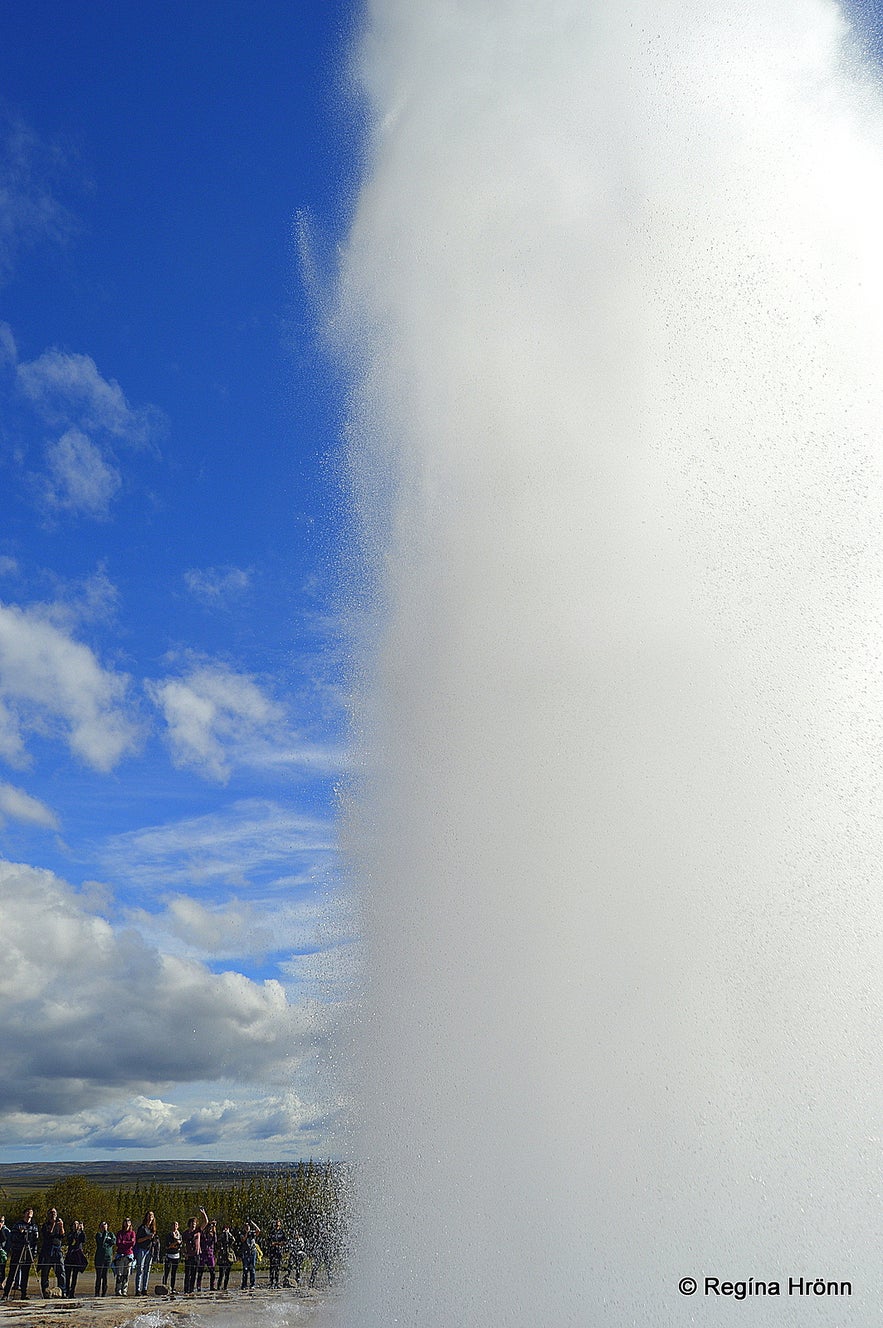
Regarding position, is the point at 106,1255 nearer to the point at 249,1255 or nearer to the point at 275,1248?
the point at 249,1255

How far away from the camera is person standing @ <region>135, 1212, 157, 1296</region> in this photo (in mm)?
25219

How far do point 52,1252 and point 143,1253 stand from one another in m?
2.40

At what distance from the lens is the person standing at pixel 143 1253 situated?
25219 mm

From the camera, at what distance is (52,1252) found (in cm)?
2394

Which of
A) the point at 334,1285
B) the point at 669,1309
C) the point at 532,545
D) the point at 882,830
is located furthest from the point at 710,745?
the point at 334,1285

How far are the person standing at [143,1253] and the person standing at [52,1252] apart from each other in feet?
6.08

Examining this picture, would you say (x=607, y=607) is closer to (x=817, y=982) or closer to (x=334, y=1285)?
(x=817, y=982)

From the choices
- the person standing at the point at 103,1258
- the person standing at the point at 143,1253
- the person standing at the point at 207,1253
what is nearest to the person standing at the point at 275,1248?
the person standing at the point at 207,1253

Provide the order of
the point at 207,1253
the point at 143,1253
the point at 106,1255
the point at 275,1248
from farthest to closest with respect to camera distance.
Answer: the point at 275,1248 < the point at 143,1253 < the point at 207,1253 < the point at 106,1255

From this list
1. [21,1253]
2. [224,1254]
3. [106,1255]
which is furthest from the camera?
[224,1254]

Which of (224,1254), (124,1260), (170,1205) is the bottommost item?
(170,1205)

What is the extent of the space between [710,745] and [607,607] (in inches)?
155

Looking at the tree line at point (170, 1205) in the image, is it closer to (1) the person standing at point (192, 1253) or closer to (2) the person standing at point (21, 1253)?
(1) the person standing at point (192, 1253)

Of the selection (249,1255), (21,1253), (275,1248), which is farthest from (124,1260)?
(275,1248)
